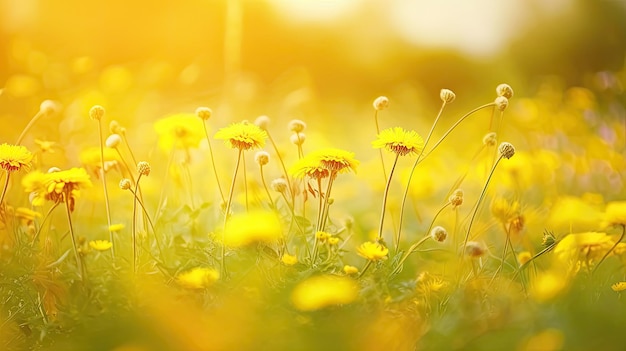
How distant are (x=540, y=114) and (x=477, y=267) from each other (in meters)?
1.16

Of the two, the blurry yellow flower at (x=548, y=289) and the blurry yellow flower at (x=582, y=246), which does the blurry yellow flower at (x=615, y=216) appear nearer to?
the blurry yellow flower at (x=582, y=246)

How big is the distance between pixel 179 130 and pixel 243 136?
10.9 inches

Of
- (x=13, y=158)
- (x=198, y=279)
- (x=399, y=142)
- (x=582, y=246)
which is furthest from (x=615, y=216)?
(x=13, y=158)

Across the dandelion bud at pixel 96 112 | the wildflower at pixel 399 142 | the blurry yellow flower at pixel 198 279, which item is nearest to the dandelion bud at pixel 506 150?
the wildflower at pixel 399 142

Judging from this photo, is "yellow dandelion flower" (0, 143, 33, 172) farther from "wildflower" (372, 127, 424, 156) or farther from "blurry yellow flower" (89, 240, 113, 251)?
"wildflower" (372, 127, 424, 156)

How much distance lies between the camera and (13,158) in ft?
3.02

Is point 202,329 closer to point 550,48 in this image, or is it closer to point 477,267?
point 477,267

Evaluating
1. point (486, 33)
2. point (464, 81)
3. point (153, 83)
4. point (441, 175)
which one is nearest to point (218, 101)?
point (153, 83)

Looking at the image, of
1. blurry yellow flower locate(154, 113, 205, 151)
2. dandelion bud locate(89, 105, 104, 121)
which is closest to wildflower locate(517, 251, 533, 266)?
blurry yellow flower locate(154, 113, 205, 151)

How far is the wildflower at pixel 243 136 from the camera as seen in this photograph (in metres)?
0.92

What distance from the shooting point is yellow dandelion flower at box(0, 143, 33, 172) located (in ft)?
3.01

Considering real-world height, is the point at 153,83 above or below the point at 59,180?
above

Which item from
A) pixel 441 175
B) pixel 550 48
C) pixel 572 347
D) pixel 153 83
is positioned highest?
pixel 550 48

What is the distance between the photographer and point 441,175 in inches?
75.1
